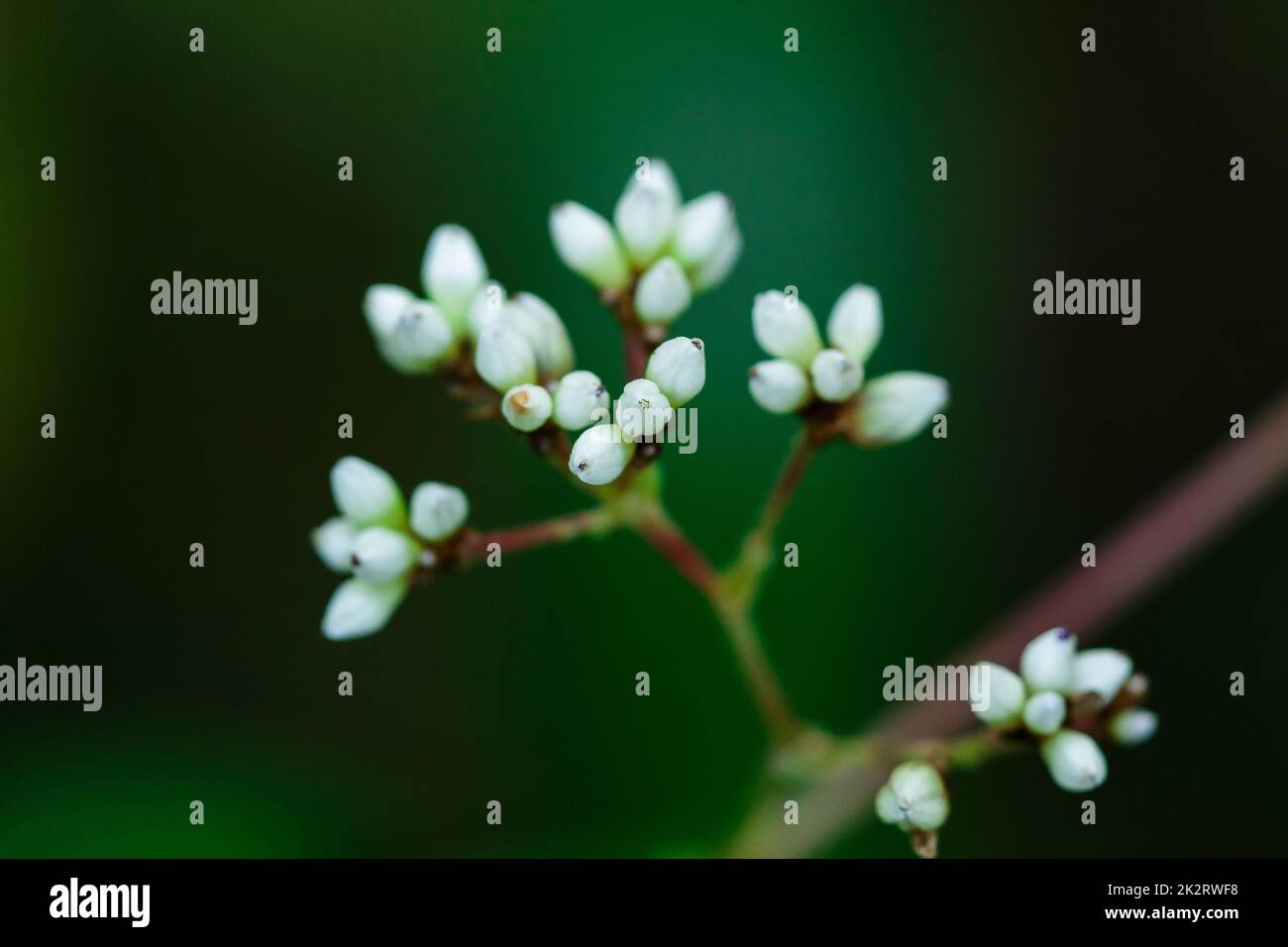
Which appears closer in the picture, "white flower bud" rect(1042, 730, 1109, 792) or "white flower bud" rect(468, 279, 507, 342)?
"white flower bud" rect(1042, 730, 1109, 792)

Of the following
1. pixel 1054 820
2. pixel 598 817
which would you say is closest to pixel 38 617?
pixel 598 817

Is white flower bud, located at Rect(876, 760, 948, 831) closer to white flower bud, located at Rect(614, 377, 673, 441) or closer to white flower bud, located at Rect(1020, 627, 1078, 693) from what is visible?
white flower bud, located at Rect(1020, 627, 1078, 693)

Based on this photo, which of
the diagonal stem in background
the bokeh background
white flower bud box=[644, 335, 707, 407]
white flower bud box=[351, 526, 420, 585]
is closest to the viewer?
white flower bud box=[644, 335, 707, 407]

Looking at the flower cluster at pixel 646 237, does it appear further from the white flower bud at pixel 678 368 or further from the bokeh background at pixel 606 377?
the bokeh background at pixel 606 377

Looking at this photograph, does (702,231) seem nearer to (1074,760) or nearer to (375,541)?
(375,541)

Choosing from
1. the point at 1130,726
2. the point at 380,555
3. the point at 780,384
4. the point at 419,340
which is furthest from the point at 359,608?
the point at 1130,726

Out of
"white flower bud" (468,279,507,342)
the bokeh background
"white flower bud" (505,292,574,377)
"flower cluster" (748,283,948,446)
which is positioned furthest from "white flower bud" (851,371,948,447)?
the bokeh background
